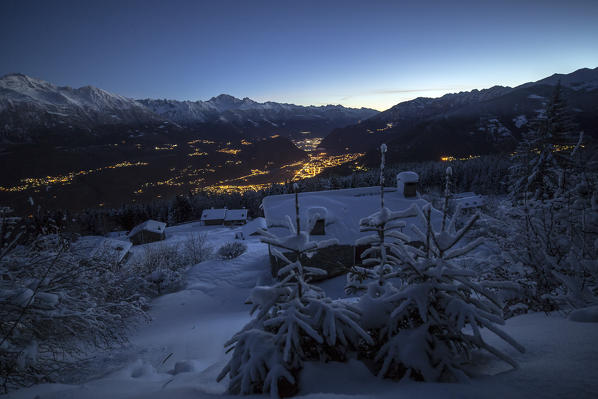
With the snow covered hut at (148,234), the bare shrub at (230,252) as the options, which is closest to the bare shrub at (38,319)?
the bare shrub at (230,252)

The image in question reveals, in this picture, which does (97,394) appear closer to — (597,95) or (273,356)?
(273,356)

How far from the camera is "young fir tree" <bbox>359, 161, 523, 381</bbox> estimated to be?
2.44 m

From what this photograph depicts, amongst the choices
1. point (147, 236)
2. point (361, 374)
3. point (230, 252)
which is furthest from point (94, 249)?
point (361, 374)

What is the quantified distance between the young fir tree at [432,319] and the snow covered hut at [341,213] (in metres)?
9.19

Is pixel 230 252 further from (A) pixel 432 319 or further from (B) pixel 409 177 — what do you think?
(A) pixel 432 319

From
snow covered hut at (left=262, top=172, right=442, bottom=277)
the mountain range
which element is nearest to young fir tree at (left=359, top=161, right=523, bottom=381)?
snow covered hut at (left=262, top=172, right=442, bottom=277)

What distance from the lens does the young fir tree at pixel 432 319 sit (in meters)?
2.44

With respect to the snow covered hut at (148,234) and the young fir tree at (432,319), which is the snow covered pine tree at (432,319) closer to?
the young fir tree at (432,319)

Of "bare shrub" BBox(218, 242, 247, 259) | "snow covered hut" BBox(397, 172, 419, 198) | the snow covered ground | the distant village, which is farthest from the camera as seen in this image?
"bare shrub" BBox(218, 242, 247, 259)

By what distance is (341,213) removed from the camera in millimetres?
15875

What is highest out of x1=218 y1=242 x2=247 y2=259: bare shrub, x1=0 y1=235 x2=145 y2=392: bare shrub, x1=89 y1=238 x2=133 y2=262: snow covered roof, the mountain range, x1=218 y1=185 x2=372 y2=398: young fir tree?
the mountain range

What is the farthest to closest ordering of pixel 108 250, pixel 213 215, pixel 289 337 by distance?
pixel 213 215 → pixel 108 250 → pixel 289 337

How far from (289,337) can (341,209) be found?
14.1 metres

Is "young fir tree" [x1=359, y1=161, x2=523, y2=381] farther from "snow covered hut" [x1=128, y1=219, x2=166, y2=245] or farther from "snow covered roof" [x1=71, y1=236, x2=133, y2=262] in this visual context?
"snow covered hut" [x1=128, y1=219, x2=166, y2=245]
